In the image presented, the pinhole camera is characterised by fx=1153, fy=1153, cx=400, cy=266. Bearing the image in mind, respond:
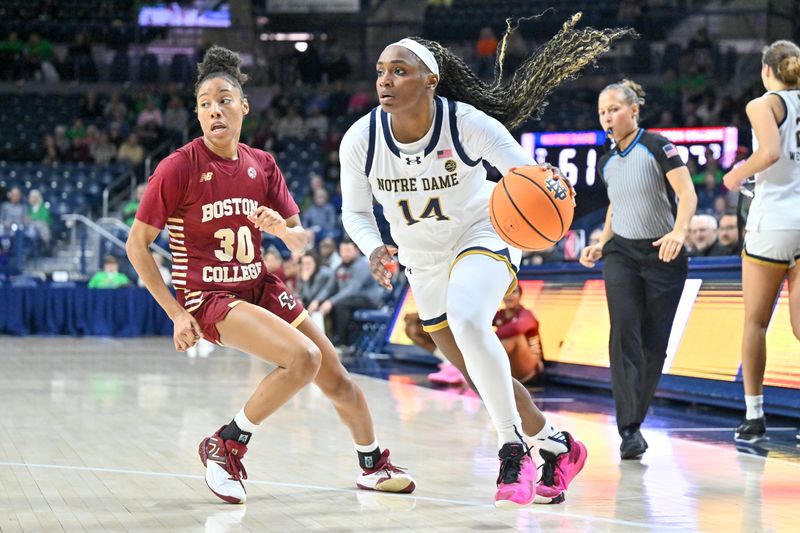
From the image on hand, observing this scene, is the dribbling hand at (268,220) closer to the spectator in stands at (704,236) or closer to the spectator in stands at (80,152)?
the spectator in stands at (704,236)

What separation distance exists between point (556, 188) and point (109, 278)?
46.9ft

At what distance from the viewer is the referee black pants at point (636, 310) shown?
6379 millimetres

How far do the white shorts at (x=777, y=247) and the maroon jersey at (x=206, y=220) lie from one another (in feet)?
9.77

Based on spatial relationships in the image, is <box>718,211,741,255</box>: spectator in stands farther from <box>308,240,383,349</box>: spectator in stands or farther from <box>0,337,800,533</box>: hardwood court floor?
<box>308,240,383,349</box>: spectator in stands

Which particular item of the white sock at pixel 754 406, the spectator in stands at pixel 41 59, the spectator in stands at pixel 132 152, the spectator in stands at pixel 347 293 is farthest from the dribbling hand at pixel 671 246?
the spectator in stands at pixel 41 59

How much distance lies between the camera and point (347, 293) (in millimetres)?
14219

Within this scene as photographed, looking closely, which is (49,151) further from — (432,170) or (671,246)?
(432,170)

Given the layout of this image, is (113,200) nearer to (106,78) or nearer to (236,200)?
(106,78)

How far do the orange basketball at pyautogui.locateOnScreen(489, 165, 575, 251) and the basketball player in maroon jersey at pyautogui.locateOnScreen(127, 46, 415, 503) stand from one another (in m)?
0.96

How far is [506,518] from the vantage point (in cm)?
464

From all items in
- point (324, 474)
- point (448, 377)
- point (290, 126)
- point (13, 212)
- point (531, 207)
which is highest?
point (290, 126)

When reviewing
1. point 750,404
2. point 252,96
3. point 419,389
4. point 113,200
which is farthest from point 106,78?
point 750,404

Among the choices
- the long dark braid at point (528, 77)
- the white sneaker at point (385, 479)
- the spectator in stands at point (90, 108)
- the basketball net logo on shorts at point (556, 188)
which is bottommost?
the white sneaker at point (385, 479)

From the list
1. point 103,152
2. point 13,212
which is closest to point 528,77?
point 13,212
